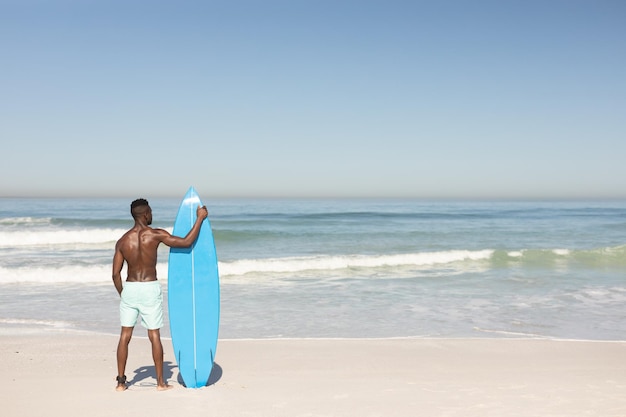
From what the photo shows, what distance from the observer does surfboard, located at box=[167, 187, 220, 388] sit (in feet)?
15.9

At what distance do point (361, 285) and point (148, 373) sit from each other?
22.2 feet

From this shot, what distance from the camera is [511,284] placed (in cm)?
1196

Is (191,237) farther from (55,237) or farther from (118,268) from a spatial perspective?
(55,237)

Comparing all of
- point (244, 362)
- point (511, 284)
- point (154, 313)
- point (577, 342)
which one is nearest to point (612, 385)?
point (577, 342)

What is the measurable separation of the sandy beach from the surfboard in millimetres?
226

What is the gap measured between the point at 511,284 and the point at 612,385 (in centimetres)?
724

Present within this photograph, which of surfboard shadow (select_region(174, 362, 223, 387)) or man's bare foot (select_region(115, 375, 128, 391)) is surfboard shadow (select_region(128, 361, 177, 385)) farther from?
man's bare foot (select_region(115, 375, 128, 391))

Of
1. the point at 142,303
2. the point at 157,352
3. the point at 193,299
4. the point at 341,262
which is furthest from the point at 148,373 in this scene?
the point at 341,262

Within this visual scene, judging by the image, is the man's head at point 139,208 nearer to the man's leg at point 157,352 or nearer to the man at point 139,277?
the man at point 139,277

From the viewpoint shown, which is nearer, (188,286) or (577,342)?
(188,286)

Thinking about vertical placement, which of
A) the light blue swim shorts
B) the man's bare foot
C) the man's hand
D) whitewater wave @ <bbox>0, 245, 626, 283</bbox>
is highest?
the man's hand

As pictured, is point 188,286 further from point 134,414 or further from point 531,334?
point 531,334

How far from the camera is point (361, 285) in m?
11.7

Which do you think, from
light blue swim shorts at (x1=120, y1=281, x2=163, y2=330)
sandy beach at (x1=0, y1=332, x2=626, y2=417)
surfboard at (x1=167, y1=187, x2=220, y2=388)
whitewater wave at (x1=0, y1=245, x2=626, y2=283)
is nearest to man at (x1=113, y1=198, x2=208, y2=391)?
light blue swim shorts at (x1=120, y1=281, x2=163, y2=330)
